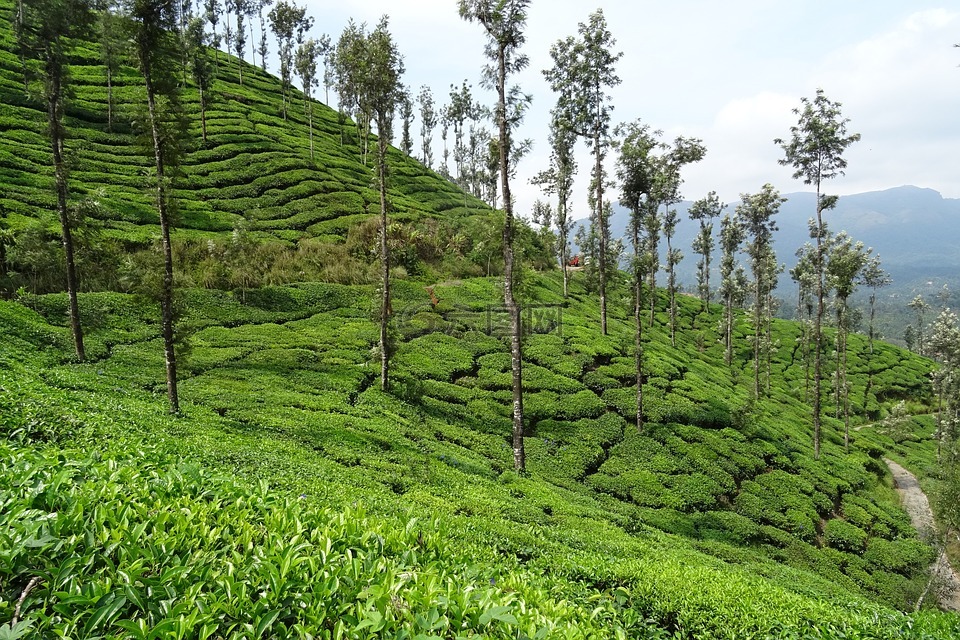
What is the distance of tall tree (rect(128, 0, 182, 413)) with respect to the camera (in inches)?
596

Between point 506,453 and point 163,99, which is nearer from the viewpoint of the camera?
point 163,99

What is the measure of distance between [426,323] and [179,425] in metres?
20.1

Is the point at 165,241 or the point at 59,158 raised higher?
the point at 59,158

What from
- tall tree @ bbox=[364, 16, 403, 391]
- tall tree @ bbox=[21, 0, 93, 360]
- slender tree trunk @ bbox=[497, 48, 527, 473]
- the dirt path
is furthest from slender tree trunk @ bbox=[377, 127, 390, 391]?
the dirt path

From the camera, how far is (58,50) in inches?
758

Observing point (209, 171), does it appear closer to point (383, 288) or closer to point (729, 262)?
point (383, 288)

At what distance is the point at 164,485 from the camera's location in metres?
4.82

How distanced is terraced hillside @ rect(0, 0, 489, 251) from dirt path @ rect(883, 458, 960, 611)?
38685mm

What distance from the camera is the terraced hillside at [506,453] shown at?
786cm

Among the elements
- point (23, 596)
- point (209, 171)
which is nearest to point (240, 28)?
point (209, 171)

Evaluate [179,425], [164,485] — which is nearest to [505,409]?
[179,425]

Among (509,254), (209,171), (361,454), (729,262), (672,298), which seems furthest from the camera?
(729,262)

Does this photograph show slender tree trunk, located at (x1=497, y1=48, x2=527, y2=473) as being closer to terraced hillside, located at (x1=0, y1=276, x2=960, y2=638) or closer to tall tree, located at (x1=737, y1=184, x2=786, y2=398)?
terraced hillside, located at (x1=0, y1=276, x2=960, y2=638)

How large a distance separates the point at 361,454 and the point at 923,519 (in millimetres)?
40623
